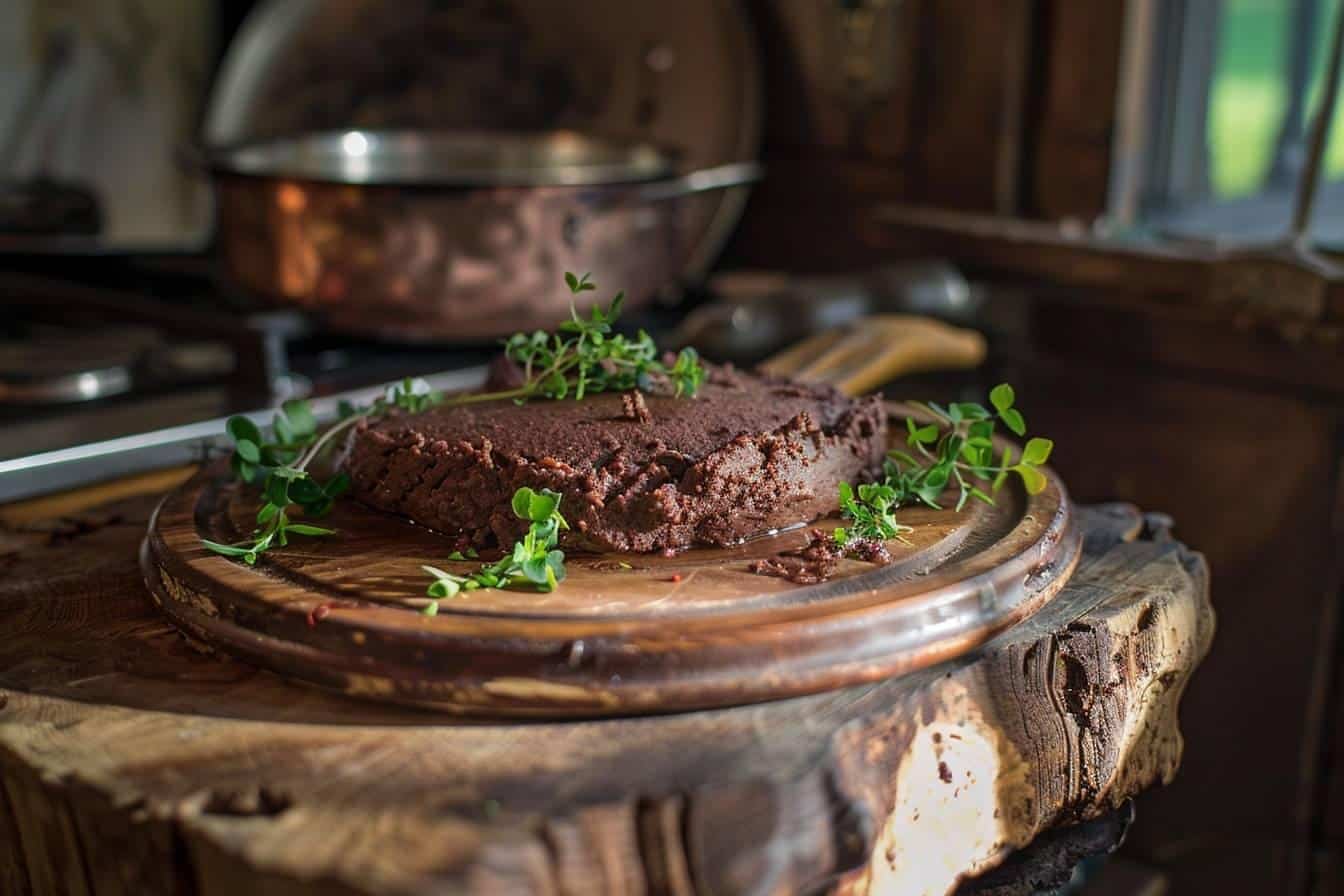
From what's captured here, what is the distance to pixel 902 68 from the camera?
1900mm

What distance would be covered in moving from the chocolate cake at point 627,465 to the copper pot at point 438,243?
1.83 feet

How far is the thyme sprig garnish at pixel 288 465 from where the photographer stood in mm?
829

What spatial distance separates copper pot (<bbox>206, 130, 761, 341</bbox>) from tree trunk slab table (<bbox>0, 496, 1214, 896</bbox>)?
2.16 feet

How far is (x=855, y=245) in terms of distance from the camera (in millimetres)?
2029

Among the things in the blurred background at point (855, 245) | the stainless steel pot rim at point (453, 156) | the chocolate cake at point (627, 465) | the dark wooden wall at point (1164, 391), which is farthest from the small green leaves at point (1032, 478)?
the stainless steel pot rim at point (453, 156)

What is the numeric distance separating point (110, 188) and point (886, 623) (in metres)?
2.47

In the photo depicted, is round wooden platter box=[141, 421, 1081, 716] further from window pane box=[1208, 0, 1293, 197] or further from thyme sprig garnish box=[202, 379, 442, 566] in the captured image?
window pane box=[1208, 0, 1293, 197]

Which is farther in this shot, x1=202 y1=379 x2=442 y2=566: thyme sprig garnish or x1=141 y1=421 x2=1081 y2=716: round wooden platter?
x1=202 y1=379 x2=442 y2=566: thyme sprig garnish

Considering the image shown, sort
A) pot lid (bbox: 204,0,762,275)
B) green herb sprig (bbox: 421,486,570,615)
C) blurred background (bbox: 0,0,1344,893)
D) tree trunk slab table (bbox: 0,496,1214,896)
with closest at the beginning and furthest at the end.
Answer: tree trunk slab table (bbox: 0,496,1214,896) → green herb sprig (bbox: 421,486,570,615) → blurred background (bbox: 0,0,1344,893) → pot lid (bbox: 204,0,762,275)

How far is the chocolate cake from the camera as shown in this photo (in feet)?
2.66

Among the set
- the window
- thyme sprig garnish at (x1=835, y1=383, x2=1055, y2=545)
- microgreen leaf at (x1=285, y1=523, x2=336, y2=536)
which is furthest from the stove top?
the window

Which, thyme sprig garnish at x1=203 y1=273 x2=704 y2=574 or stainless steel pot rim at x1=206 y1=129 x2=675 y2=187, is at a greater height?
stainless steel pot rim at x1=206 y1=129 x2=675 y2=187

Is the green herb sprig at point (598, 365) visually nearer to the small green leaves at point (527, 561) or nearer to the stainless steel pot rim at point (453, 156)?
the small green leaves at point (527, 561)

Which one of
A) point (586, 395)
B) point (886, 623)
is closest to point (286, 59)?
point (586, 395)
